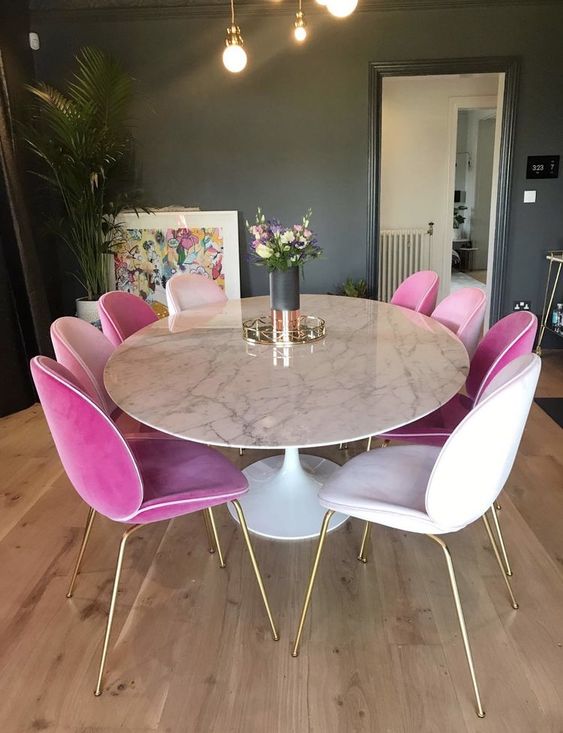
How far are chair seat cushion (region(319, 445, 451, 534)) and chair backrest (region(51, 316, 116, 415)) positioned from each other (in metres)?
0.77

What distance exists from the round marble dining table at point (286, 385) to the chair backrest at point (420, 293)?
0.79 ft

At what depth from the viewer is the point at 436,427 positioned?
6.53 ft

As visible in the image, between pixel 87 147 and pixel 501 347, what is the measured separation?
301 centimetres

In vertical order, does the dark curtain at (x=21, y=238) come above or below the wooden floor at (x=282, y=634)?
above

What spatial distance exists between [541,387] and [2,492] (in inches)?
127

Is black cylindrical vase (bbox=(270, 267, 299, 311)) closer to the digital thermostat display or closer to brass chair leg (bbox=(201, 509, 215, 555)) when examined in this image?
brass chair leg (bbox=(201, 509, 215, 555))

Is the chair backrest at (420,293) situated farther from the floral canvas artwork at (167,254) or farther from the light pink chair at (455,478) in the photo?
the floral canvas artwork at (167,254)

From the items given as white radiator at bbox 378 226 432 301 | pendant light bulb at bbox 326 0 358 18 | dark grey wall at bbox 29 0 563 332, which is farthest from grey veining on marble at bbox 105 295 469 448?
white radiator at bbox 378 226 432 301

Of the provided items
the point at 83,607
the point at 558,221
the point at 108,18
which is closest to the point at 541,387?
the point at 558,221

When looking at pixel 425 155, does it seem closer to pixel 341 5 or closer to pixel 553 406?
pixel 553 406

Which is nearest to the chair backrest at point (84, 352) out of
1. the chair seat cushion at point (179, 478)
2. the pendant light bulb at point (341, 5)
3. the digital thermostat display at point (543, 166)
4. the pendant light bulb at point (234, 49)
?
the chair seat cushion at point (179, 478)

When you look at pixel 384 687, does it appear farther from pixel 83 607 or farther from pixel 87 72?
pixel 87 72

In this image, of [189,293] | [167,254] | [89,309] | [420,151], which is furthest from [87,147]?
[420,151]

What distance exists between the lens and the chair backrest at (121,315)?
2400mm
